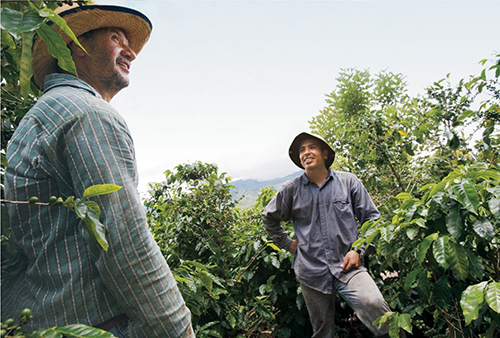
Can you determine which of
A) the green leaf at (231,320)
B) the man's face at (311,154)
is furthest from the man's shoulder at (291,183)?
the green leaf at (231,320)

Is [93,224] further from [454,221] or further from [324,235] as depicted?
[324,235]

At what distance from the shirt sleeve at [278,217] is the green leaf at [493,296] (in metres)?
1.84

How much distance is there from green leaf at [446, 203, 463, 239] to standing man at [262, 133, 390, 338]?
1.07 metres

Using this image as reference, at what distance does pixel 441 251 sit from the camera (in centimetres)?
186

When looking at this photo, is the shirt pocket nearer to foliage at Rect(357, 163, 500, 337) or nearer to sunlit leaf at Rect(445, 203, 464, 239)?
foliage at Rect(357, 163, 500, 337)

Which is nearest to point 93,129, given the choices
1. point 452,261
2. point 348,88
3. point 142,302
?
point 142,302

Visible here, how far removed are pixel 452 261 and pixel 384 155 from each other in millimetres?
1997

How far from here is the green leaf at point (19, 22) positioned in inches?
28.0

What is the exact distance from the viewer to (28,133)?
1073 millimetres

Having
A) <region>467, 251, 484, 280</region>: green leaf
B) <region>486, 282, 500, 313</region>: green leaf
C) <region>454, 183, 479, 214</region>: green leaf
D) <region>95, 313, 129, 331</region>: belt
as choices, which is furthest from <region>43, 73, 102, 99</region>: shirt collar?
<region>467, 251, 484, 280</region>: green leaf

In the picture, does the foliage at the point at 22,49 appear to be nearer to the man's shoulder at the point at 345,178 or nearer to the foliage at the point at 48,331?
the foliage at the point at 48,331

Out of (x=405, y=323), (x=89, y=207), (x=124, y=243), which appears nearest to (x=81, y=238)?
(x=124, y=243)

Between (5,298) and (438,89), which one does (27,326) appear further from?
(438,89)

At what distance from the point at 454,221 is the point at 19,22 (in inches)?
74.1
